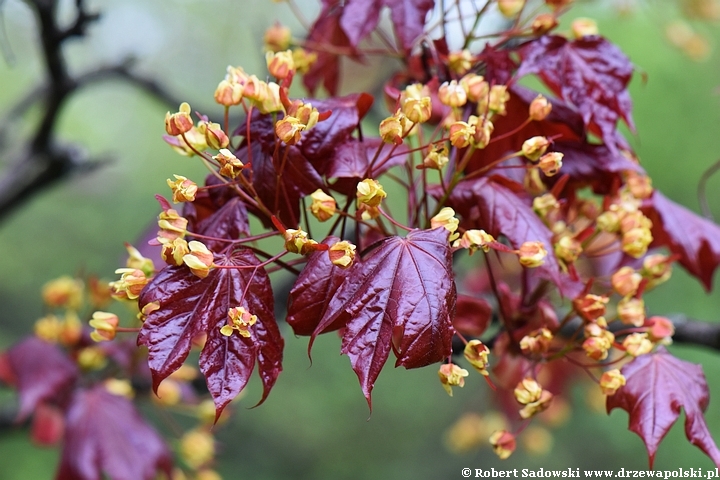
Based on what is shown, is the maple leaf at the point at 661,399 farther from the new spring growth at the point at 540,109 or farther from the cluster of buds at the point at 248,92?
the cluster of buds at the point at 248,92

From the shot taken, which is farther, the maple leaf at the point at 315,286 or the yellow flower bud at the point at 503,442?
the yellow flower bud at the point at 503,442

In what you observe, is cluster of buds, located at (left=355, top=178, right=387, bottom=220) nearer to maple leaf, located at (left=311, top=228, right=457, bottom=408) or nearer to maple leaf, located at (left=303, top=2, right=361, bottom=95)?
maple leaf, located at (left=311, top=228, right=457, bottom=408)

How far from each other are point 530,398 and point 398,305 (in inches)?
7.6

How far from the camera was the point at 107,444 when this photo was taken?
969mm

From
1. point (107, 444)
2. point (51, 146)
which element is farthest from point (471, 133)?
point (51, 146)

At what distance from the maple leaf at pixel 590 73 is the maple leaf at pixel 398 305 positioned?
267mm

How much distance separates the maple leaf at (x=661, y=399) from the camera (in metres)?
0.60

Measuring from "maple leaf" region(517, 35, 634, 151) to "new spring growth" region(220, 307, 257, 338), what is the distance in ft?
1.28

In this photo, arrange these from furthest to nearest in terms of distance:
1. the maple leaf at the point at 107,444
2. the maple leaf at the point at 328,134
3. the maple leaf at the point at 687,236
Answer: the maple leaf at the point at 107,444, the maple leaf at the point at 687,236, the maple leaf at the point at 328,134

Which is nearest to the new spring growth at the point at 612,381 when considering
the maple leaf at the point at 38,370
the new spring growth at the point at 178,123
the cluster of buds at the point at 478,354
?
the cluster of buds at the point at 478,354

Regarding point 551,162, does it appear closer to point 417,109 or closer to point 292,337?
point 417,109

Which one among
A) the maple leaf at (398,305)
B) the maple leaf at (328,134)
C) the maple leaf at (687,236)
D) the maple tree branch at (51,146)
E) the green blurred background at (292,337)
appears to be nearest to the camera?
the maple leaf at (398,305)

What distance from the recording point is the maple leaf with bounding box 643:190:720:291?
787 mm

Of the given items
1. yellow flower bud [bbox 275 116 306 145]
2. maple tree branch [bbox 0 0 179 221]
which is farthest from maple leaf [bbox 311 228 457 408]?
maple tree branch [bbox 0 0 179 221]
